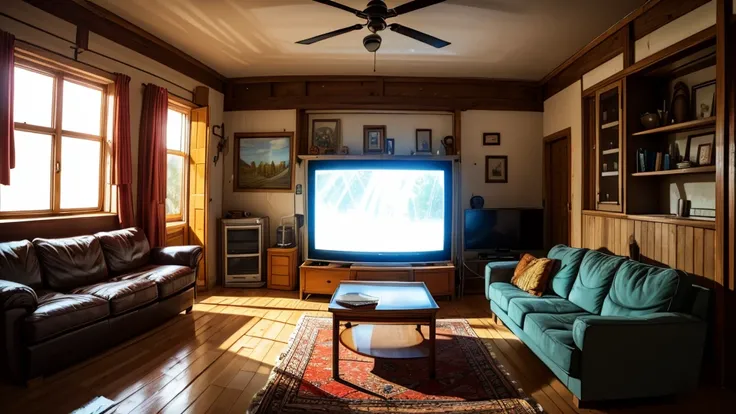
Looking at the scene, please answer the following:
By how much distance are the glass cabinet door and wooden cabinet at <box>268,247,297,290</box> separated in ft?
12.1

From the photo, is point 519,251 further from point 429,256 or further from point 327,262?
point 327,262

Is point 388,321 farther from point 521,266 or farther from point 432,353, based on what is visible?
point 521,266

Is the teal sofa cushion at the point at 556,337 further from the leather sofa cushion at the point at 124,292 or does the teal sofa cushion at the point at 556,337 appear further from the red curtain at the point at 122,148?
the red curtain at the point at 122,148

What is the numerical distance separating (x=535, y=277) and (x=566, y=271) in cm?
27

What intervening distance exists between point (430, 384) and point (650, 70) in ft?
10.7

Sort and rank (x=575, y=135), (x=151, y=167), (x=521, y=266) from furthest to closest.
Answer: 1. (x=575, y=135)
2. (x=151, y=167)
3. (x=521, y=266)

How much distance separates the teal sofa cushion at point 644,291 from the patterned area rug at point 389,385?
955 mm

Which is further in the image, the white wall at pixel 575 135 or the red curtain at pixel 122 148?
the white wall at pixel 575 135

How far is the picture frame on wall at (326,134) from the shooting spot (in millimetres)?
4957

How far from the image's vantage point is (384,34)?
12.0ft

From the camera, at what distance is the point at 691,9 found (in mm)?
2613

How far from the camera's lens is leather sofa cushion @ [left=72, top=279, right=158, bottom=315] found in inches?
107

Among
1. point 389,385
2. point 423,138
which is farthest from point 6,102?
point 423,138

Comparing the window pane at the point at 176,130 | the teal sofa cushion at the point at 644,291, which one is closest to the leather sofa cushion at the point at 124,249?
the window pane at the point at 176,130
